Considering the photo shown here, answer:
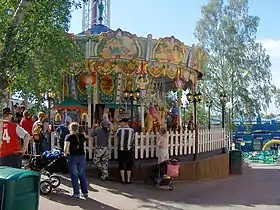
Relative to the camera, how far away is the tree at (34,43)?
21.9 feet

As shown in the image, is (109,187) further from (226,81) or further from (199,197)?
(226,81)

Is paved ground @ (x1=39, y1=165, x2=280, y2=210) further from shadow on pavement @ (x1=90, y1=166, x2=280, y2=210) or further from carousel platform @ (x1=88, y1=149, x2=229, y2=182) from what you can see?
carousel platform @ (x1=88, y1=149, x2=229, y2=182)

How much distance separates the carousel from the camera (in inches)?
599

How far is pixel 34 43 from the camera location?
7332 millimetres

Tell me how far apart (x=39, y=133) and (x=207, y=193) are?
5.00m

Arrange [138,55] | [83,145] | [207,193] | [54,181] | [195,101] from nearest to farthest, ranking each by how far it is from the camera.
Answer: [83,145], [54,181], [207,193], [138,55], [195,101]

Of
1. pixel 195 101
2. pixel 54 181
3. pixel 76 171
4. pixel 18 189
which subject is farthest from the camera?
pixel 195 101

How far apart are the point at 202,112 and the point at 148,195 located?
2284cm

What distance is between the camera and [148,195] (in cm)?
1056

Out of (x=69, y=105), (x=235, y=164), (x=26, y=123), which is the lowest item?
(x=235, y=164)

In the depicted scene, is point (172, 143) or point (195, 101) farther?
point (195, 101)

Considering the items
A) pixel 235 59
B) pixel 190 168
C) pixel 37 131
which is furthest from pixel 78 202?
pixel 235 59

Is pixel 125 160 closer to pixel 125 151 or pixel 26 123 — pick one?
pixel 125 151

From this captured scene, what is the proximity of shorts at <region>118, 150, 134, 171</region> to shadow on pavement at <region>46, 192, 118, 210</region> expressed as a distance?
2483 millimetres
